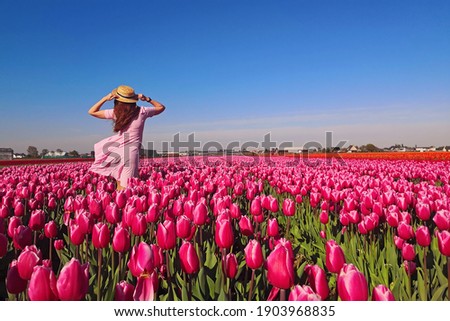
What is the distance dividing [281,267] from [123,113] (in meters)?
6.06

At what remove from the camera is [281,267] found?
1.65 metres

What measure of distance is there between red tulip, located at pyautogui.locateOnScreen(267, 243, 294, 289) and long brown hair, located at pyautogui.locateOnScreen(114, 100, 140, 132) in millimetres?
6008

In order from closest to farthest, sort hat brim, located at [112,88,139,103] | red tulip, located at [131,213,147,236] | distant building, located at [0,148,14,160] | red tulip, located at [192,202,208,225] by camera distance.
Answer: red tulip, located at [131,213,147,236]
red tulip, located at [192,202,208,225]
hat brim, located at [112,88,139,103]
distant building, located at [0,148,14,160]

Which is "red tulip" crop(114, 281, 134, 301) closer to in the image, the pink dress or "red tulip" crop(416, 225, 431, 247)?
"red tulip" crop(416, 225, 431, 247)

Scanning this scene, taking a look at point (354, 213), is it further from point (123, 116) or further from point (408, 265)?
point (123, 116)

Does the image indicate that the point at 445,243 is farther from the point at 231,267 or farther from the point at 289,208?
the point at 289,208

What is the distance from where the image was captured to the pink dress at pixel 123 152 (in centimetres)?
739

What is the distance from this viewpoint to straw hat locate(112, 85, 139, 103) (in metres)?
6.95

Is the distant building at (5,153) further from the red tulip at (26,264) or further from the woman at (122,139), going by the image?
the red tulip at (26,264)

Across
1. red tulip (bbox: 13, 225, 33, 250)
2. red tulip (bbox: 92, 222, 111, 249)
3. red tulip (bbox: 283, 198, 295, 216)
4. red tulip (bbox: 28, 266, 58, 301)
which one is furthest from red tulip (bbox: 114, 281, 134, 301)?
red tulip (bbox: 283, 198, 295, 216)

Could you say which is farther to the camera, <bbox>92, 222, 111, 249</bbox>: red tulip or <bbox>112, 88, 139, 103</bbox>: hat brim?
<bbox>112, 88, 139, 103</bbox>: hat brim

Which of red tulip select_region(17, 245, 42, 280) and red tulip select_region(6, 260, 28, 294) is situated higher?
red tulip select_region(17, 245, 42, 280)
